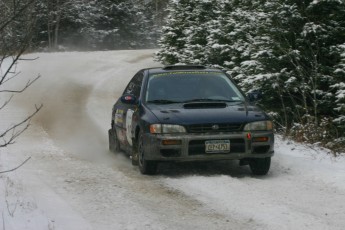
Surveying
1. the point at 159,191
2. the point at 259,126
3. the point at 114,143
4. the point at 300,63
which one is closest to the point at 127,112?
the point at 114,143

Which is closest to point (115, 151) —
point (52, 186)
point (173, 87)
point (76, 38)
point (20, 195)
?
point (173, 87)

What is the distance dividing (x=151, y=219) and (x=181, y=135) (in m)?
2.28

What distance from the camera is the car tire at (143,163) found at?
9.06m

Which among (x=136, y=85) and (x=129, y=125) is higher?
(x=136, y=85)

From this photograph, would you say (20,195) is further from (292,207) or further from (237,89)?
(237,89)

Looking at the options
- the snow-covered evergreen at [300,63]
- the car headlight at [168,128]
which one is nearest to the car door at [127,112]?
the car headlight at [168,128]

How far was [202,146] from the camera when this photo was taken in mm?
8680

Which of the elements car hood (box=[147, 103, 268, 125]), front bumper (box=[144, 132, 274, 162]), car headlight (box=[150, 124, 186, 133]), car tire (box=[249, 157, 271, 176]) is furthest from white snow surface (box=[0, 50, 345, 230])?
car hood (box=[147, 103, 268, 125])

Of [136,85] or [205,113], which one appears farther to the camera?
[136,85]

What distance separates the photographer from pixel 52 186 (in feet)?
27.9

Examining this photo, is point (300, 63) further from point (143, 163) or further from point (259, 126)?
point (143, 163)

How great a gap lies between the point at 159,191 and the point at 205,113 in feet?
4.94

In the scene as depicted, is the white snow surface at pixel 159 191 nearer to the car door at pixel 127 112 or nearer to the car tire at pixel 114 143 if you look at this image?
the car tire at pixel 114 143

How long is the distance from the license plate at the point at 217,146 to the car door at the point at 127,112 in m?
1.72
